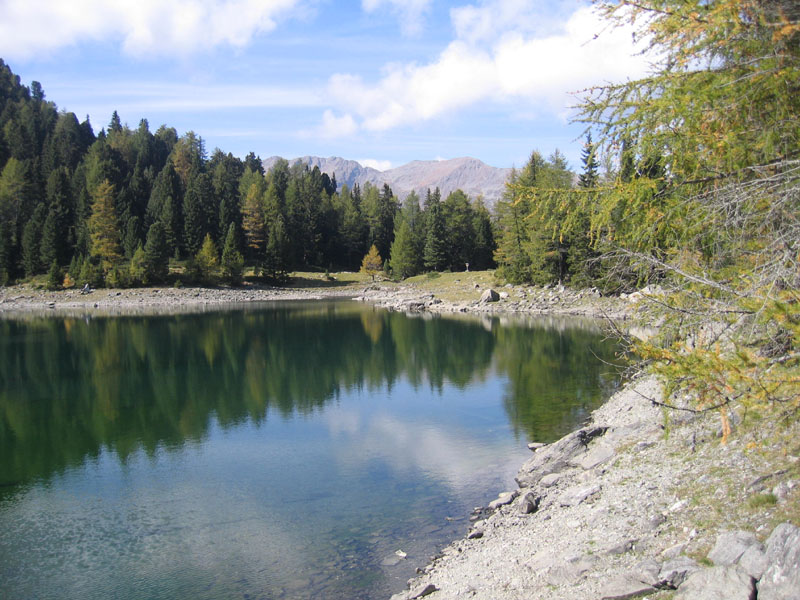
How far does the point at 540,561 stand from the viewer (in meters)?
9.25

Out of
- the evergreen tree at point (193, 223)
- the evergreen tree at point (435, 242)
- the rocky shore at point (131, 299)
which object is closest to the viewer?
the rocky shore at point (131, 299)

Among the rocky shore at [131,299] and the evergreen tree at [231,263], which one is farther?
the evergreen tree at [231,263]

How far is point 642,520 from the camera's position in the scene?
9.31 m

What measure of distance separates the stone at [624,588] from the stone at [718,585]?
18.9 inches

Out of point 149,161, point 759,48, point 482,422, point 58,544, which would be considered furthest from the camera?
point 149,161

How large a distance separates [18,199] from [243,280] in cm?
3643

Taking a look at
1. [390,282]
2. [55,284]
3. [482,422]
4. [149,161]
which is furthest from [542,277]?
[149,161]

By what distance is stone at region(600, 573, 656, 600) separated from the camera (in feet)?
23.4

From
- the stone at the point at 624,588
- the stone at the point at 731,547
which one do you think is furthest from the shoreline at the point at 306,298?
the stone at the point at 624,588

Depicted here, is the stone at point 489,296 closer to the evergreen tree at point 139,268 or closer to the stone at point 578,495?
the evergreen tree at point 139,268

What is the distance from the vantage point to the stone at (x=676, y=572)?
276 inches

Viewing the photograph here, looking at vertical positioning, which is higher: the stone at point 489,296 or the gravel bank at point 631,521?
the stone at point 489,296

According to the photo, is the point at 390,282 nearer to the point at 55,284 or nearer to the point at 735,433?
the point at 55,284

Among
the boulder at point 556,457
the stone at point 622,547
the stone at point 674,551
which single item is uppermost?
the stone at point 674,551
